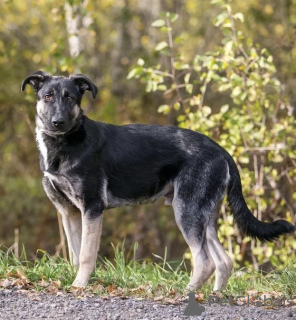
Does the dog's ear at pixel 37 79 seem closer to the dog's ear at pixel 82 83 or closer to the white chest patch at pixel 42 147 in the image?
the dog's ear at pixel 82 83

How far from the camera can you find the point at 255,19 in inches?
596

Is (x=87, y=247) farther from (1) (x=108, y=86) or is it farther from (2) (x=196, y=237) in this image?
(1) (x=108, y=86)

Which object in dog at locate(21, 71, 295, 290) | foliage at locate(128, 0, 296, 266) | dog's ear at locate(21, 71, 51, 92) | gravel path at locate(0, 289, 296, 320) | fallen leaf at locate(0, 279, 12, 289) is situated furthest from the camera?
foliage at locate(128, 0, 296, 266)

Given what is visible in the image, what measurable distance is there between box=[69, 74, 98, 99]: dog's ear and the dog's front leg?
4.03 feet

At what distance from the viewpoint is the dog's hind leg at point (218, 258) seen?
22.2ft

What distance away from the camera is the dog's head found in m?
6.33

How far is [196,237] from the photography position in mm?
6617

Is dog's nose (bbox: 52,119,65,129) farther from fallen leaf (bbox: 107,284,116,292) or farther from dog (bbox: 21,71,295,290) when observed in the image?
fallen leaf (bbox: 107,284,116,292)

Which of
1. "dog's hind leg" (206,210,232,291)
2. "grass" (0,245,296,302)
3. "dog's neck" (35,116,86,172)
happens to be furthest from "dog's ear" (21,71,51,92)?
"dog's hind leg" (206,210,232,291)

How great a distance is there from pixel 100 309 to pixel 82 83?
2349 millimetres

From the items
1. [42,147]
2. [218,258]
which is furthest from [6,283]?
[218,258]

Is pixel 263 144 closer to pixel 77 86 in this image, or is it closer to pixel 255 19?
pixel 77 86

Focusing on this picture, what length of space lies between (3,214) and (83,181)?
7.73 metres

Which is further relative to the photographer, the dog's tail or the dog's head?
the dog's tail
